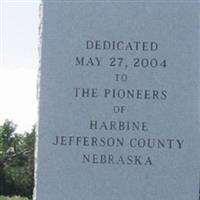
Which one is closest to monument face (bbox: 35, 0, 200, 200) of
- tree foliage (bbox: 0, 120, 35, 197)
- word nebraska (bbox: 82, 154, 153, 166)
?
word nebraska (bbox: 82, 154, 153, 166)

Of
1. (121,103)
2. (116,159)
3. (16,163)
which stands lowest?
(116,159)

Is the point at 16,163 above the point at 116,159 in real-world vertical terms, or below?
above

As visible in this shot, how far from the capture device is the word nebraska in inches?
280

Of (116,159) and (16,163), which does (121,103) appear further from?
(16,163)

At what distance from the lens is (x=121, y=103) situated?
7.14m

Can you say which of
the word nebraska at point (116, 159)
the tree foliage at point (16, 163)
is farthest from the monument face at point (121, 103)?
the tree foliage at point (16, 163)

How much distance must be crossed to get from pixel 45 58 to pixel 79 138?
0.75 m

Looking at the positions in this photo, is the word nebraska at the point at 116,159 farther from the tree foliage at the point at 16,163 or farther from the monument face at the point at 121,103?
the tree foliage at the point at 16,163

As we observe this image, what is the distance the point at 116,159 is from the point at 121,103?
0.48 m

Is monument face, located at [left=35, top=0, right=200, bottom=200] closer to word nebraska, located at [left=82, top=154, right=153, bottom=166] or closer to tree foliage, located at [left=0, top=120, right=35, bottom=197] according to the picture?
word nebraska, located at [left=82, top=154, right=153, bottom=166]

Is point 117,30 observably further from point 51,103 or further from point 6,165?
point 6,165

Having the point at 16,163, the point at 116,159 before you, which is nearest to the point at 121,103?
the point at 116,159

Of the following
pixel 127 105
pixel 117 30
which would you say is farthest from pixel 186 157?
pixel 117 30

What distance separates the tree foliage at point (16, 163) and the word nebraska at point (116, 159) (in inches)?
632
